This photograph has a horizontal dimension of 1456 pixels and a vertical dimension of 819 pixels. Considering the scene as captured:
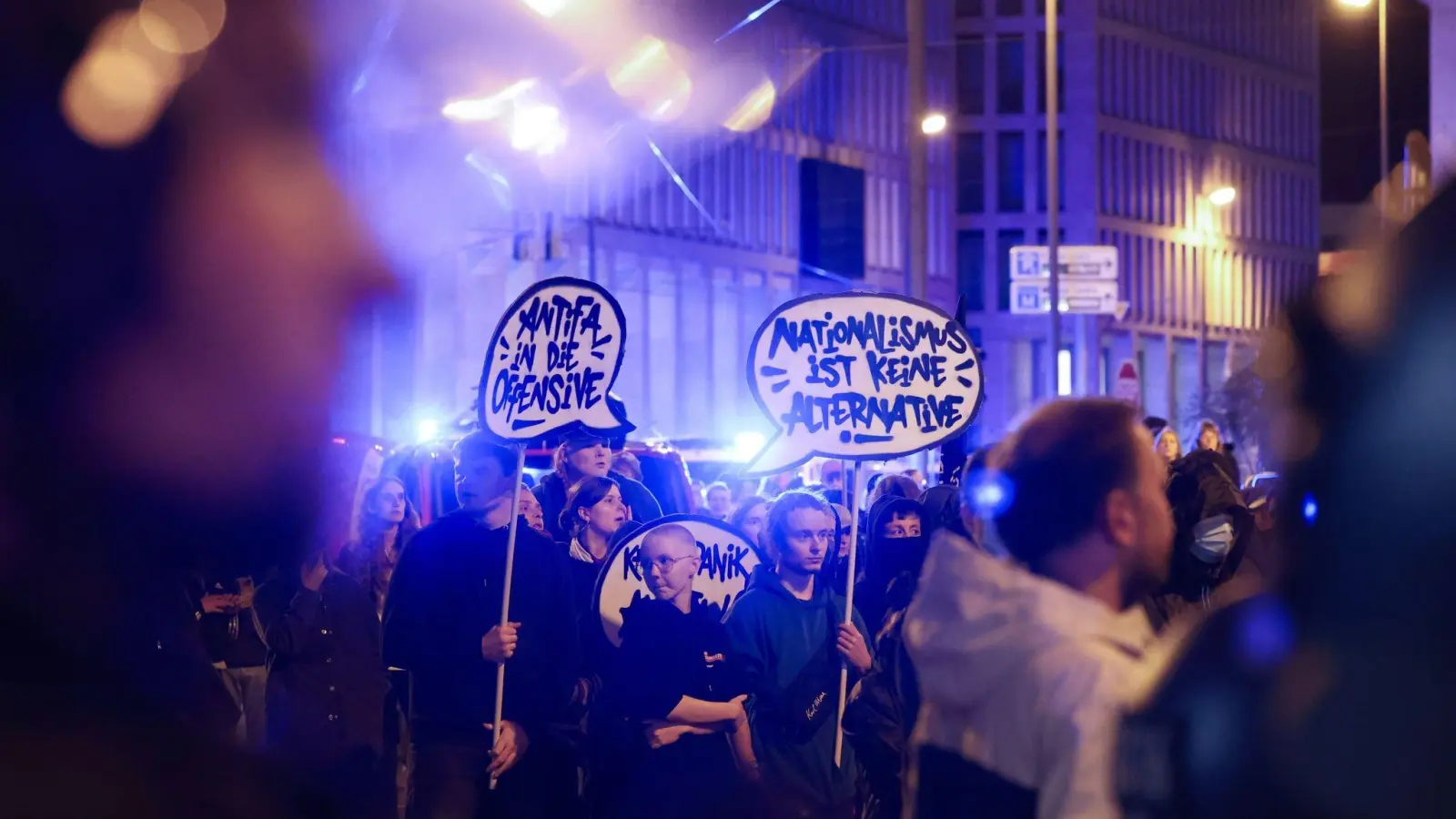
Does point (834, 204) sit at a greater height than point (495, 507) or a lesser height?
greater

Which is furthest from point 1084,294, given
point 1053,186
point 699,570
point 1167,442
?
point 699,570

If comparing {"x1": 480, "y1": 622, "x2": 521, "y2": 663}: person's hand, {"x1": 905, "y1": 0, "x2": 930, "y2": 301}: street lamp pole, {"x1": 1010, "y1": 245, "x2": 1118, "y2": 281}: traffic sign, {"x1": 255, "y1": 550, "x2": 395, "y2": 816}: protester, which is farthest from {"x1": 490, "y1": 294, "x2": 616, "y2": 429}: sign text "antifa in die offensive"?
{"x1": 1010, "y1": 245, "x2": 1118, "y2": 281}: traffic sign

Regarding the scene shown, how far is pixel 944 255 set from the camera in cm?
5822

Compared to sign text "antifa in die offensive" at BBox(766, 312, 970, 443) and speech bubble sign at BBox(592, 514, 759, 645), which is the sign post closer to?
sign text "antifa in die offensive" at BBox(766, 312, 970, 443)

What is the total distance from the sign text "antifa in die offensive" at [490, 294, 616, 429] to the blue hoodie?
136 cm

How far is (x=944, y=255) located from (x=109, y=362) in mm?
57652

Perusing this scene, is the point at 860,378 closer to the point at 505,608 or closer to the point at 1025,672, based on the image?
the point at 505,608

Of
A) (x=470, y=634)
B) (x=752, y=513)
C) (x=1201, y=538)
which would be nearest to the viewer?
(x=470, y=634)

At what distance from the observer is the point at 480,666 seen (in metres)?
6.97

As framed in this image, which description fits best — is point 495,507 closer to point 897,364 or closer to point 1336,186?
point 897,364

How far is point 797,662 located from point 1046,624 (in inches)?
165

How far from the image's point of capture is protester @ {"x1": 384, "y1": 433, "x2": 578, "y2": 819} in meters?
6.89

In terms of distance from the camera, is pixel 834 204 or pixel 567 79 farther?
pixel 834 204

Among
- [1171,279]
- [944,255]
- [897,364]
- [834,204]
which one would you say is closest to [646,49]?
[834,204]
